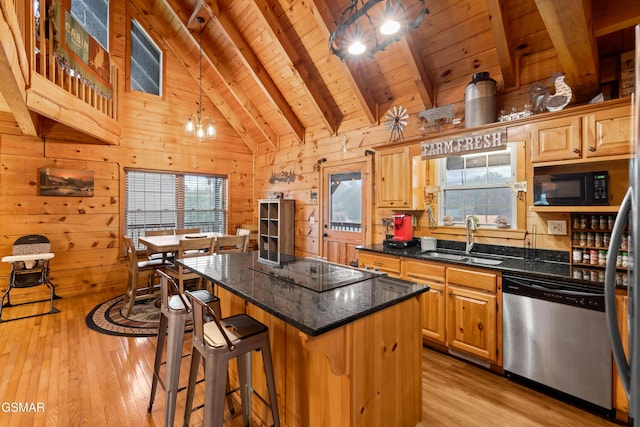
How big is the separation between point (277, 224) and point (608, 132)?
4.42 metres

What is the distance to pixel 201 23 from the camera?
15.0ft

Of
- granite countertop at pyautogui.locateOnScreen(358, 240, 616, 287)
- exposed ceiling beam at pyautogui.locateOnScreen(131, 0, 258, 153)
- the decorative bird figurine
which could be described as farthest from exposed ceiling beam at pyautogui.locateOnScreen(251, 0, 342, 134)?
the decorative bird figurine

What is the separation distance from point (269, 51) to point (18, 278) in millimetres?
4463

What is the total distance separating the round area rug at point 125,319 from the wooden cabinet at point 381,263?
2489 mm

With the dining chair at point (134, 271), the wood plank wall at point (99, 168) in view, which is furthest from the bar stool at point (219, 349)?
the wood plank wall at point (99, 168)

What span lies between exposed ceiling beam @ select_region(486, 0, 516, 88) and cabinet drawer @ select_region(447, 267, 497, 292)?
191 centimetres

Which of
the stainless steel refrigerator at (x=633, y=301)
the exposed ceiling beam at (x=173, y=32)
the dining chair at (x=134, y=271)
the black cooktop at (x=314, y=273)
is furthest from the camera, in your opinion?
the exposed ceiling beam at (x=173, y=32)

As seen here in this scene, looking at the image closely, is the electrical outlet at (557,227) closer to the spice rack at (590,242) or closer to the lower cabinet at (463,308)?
the spice rack at (590,242)

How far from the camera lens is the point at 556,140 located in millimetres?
2424

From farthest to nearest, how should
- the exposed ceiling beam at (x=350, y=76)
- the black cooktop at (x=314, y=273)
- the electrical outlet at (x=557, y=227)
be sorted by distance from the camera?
1. the exposed ceiling beam at (x=350, y=76)
2. the electrical outlet at (x=557, y=227)
3. the black cooktop at (x=314, y=273)

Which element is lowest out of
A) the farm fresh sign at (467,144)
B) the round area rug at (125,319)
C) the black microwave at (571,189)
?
the round area rug at (125,319)

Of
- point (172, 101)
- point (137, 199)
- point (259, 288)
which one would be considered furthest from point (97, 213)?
point (259, 288)

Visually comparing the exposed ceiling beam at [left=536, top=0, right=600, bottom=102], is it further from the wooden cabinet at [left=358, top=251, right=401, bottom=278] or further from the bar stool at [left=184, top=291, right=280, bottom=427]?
the bar stool at [left=184, top=291, right=280, bottom=427]

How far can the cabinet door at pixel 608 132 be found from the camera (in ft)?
6.98
